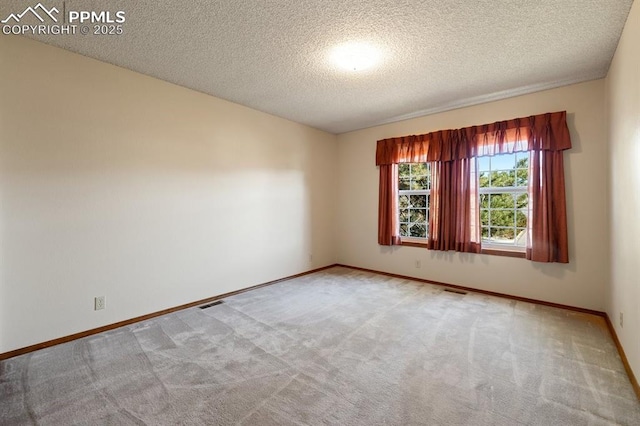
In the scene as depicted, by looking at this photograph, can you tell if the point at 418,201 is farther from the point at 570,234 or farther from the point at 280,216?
the point at 280,216

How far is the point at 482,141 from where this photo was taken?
3.71 m

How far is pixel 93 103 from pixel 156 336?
2.24m

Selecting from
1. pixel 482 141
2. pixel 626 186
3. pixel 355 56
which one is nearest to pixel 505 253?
pixel 482 141

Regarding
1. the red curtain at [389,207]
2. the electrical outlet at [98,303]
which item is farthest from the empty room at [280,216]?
the red curtain at [389,207]

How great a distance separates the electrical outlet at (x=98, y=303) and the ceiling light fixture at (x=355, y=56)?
315 cm

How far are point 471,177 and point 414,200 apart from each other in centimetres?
97

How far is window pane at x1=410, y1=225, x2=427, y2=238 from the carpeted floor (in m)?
1.55

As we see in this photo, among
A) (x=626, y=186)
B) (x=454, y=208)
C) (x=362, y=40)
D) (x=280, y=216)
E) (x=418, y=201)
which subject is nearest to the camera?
(x=626, y=186)

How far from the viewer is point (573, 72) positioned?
2914 mm

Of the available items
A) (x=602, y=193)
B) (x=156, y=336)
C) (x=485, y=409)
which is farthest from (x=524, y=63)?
(x=156, y=336)

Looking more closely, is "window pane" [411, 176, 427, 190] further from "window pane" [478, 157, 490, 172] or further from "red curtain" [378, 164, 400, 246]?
"window pane" [478, 157, 490, 172]

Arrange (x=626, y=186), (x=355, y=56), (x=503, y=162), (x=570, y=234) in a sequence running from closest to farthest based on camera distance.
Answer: (x=626, y=186), (x=355, y=56), (x=570, y=234), (x=503, y=162)

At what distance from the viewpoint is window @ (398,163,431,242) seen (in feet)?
14.7

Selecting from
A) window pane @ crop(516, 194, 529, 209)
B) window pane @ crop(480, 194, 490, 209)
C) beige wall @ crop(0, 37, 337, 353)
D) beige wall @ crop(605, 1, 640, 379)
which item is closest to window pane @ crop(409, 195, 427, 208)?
window pane @ crop(480, 194, 490, 209)
